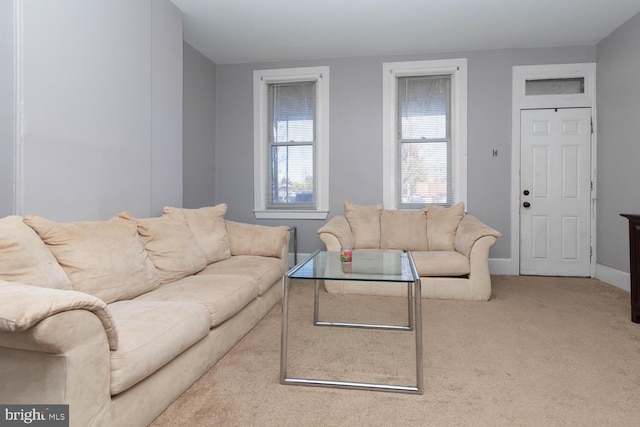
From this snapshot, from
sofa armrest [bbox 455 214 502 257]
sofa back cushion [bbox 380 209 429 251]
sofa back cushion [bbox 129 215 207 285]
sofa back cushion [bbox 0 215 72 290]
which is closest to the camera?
sofa back cushion [bbox 0 215 72 290]

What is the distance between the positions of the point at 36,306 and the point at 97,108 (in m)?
1.88

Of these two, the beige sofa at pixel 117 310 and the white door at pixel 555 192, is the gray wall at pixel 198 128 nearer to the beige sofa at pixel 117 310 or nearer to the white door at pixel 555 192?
the beige sofa at pixel 117 310

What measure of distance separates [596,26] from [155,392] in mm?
5032

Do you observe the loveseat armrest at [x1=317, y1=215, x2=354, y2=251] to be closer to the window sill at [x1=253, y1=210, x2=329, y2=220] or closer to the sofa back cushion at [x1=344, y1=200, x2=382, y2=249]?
the sofa back cushion at [x1=344, y1=200, x2=382, y2=249]

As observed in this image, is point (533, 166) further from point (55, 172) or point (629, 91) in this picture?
point (55, 172)

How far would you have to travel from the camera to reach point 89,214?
2.49 meters

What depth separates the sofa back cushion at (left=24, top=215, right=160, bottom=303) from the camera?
6.00 ft

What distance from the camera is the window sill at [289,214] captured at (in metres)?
4.90

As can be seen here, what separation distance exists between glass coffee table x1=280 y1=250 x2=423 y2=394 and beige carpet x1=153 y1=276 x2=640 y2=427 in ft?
0.17

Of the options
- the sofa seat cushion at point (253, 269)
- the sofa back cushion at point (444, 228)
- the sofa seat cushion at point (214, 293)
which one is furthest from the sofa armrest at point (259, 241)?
the sofa back cushion at point (444, 228)

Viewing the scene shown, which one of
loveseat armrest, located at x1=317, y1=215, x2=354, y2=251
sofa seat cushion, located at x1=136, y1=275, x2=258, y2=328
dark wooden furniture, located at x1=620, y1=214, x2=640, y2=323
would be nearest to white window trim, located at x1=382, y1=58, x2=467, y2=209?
loveseat armrest, located at x1=317, y1=215, x2=354, y2=251

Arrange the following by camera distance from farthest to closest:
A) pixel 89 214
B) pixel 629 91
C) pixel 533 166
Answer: pixel 533 166, pixel 629 91, pixel 89 214

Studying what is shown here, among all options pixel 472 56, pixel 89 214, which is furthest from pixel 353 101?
pixel 89 214

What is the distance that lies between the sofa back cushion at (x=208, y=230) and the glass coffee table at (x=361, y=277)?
92 cm
